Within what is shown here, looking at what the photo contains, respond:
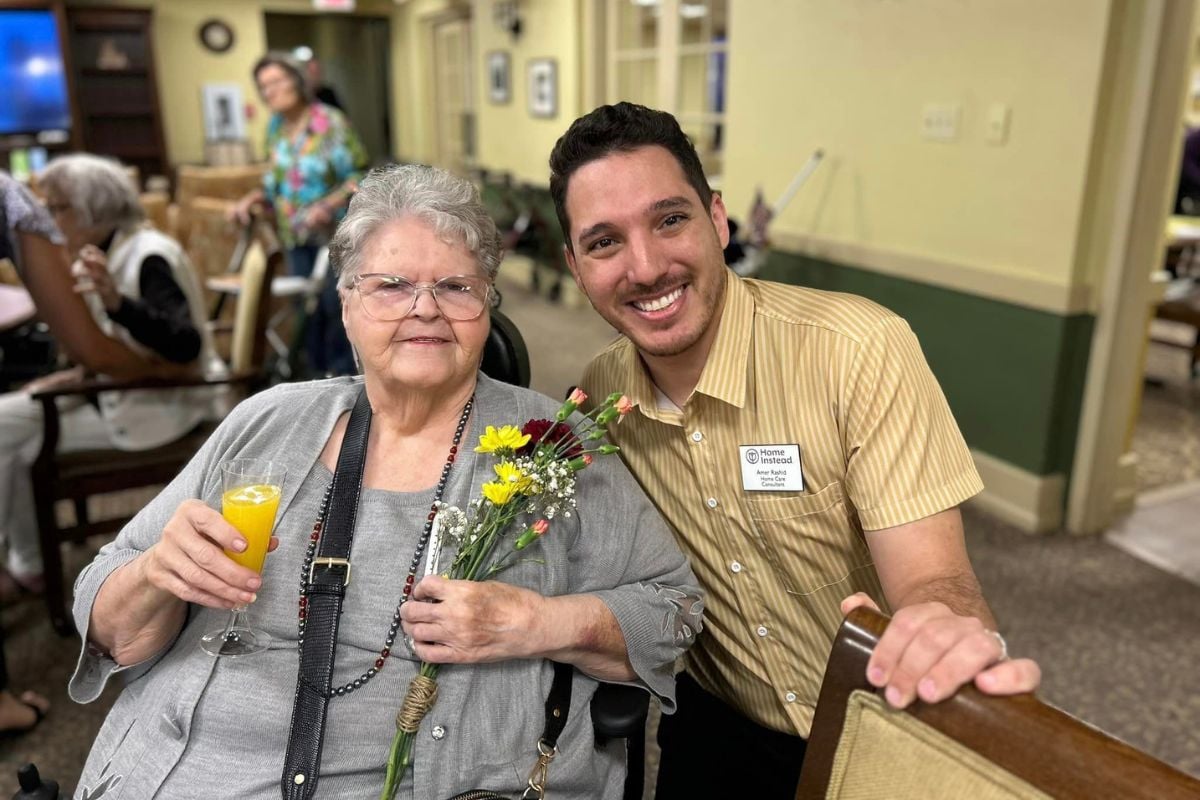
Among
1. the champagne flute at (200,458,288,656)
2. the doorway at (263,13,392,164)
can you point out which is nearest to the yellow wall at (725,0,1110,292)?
the champagne flute at (200,458,288,656)

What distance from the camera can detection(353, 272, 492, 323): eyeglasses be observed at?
49.4 inches

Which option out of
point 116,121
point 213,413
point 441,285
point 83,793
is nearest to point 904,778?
point 441,285

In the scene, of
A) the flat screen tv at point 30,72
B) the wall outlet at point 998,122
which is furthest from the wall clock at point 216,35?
the wall outlet at point 998,122

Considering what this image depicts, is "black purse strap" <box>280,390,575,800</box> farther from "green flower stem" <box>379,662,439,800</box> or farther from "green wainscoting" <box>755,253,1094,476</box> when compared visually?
"green wainscoting" <box>755,253,1094,476</box>

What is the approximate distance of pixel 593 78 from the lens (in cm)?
639

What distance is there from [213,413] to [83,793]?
172 centimetres

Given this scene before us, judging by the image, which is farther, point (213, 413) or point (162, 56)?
point (162, 56)

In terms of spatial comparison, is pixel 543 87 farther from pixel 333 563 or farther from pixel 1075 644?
pixel 333 563

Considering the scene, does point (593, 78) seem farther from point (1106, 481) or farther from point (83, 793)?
point (83, 793)

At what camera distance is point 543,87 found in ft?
22.9

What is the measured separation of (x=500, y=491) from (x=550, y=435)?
169mm

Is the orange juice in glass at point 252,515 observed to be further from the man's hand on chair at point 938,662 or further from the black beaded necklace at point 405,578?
the man's hand on chair at point 938,662

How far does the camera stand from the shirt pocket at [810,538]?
4.27 feet

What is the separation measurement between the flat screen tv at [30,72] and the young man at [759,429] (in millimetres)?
9786
